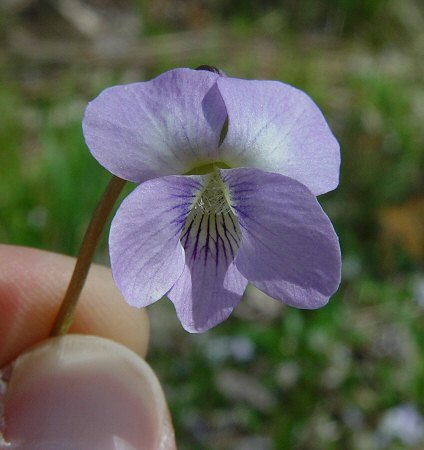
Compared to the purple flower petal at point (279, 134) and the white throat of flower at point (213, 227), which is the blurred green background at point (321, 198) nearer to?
the white throat of flower at point (213, 227)

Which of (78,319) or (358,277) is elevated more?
(78,319)

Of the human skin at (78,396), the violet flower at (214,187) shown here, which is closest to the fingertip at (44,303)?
the human skin at (78,396)

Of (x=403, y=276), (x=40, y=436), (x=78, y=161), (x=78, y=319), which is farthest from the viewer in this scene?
(x=403, y=276)

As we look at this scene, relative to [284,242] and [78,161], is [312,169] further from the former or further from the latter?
[78,161]

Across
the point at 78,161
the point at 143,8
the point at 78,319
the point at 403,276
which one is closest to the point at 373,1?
the point at 143,8

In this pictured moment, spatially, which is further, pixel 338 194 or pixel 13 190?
pixel 338 194

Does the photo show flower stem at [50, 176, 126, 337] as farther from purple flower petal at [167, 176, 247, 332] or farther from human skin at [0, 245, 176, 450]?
human skin at [0, 245, 176, 450]

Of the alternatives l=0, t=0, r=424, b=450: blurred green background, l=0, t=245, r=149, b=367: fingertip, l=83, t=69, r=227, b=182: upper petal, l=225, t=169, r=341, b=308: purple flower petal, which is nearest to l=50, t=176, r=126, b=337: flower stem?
l=83, t=69, r=227, b=182: upper petal
